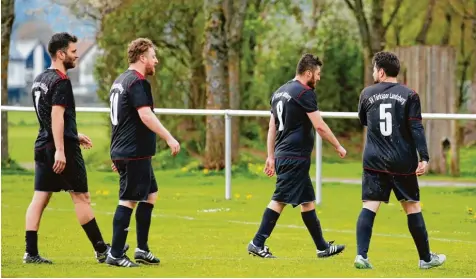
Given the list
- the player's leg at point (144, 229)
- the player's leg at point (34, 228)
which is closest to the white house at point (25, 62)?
the player's leg at point (34, 228)

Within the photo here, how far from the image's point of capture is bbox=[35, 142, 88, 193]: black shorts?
38.8ft

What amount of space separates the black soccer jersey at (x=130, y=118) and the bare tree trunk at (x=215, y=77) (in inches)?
521

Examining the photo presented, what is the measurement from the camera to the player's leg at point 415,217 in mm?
11641

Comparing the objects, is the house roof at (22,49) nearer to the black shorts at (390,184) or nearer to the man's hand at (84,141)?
the man's hand at (84,141)

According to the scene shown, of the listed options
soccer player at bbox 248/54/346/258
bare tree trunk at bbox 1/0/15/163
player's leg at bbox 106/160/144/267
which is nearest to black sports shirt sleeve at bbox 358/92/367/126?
soccer player at bbox 248/54/346/258

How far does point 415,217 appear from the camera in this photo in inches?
461

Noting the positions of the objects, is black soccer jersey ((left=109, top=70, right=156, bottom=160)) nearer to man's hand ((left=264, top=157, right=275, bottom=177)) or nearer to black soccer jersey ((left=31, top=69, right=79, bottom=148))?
black soccer jersey ((left=31, top=69, right=79, bottom=148))

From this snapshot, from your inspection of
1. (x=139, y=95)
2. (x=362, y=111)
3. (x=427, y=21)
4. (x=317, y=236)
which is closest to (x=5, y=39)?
(x=427, y=21)

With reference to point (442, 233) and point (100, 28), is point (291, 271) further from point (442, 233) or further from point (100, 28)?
point (100, 28)

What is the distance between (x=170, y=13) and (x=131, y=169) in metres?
16.7

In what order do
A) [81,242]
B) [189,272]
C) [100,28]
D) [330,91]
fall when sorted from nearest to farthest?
[189,272]
[81,242]
[100,28]
[330,91]

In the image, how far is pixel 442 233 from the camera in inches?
604

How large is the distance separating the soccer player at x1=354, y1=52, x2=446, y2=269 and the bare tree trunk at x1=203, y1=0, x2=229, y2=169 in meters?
13.2

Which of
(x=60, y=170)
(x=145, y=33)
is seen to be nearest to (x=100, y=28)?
(x=145, y=33)
